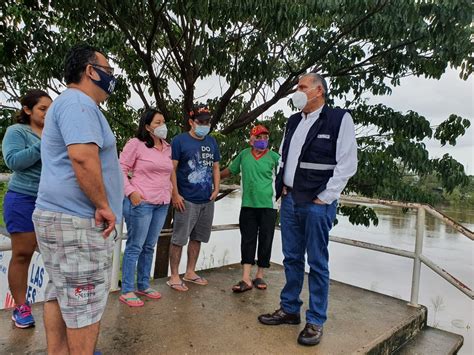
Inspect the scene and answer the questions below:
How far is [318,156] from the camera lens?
214cm

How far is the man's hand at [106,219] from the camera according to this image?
1.43 meters

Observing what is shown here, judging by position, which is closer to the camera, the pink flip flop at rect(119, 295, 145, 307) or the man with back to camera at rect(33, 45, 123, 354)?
the man with back to camera at rect(33, 45, 123, 354)

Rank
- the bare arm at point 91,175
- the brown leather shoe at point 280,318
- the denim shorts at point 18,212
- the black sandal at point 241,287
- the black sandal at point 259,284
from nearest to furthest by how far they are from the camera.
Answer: the bare arm at point 91,175 < the denim shorts at point 18,212 < the brown leather shoe at point 280,318 < the black sandal at point 241,287 < the black sandal at point 259,284

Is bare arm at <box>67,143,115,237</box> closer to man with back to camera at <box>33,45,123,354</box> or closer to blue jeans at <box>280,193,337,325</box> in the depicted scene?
man with back to camera at <box>33,45,123,354</box>

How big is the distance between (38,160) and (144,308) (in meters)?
1.20

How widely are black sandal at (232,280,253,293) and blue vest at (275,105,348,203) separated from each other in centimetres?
110

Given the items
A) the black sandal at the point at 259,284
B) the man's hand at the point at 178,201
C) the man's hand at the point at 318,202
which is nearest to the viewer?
the man's hand at the point at 318,202

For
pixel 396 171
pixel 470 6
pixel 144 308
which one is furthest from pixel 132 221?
pixel 396 171

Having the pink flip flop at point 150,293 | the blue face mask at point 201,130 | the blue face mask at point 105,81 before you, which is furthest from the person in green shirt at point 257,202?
the blue face mask at point 105,81

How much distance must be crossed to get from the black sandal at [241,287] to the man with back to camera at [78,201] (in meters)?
1.56

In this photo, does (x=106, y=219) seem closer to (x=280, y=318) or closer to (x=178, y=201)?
(x=178, y=201)

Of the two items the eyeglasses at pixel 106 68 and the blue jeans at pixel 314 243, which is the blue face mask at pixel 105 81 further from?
the blue jeans at pixel 314 243

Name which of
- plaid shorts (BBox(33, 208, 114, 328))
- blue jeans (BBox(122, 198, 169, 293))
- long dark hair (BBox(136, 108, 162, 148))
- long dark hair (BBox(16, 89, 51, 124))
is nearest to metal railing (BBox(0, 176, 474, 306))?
blue jeans (BBox(122, 198, 169, 293))

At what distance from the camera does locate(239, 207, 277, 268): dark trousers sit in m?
2.99
